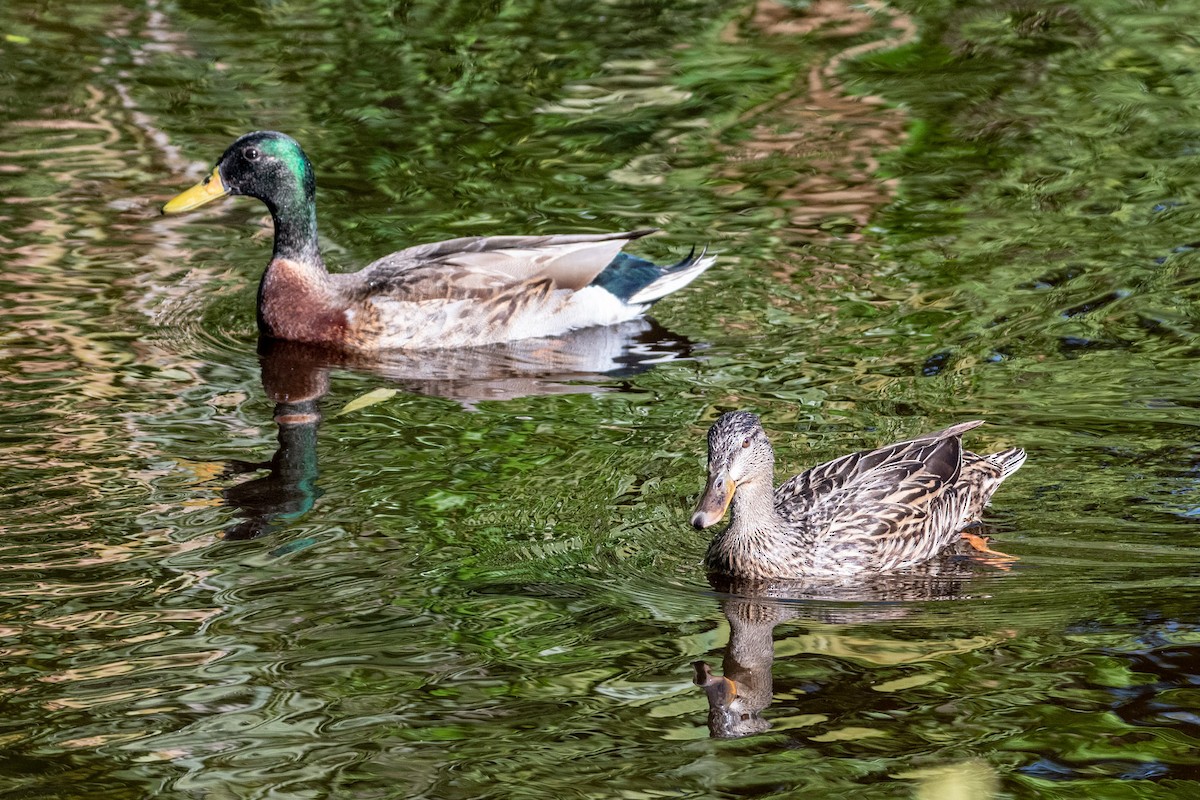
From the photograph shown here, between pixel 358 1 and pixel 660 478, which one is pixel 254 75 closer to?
pixel 358 1

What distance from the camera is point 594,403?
29.6 ft

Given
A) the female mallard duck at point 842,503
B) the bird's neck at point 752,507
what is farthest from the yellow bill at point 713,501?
the bird's neck at point 752,507

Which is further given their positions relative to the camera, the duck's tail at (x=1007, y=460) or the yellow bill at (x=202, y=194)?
the yellow bill at (x=202, y=194)

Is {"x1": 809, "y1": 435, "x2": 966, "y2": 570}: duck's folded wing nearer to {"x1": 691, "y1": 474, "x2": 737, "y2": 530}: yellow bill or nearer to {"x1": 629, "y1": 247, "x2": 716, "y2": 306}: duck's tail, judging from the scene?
{"x1": 691, "y1": 474, "x2": 737, "y2": 530}: yellow bill

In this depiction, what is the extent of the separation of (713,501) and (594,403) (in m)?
2.22

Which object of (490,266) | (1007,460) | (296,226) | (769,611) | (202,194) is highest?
(202,194)

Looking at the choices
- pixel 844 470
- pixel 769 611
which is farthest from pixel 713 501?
pixel 844 470

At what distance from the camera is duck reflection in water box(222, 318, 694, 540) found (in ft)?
28.2

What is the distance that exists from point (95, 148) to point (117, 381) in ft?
13.2

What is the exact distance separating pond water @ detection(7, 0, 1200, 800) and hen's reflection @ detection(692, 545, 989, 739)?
0.03 metres

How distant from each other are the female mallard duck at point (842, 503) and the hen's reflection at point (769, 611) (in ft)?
0.33

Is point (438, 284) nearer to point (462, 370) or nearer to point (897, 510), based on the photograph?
point (462, 370)

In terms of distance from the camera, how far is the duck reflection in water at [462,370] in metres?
8.60

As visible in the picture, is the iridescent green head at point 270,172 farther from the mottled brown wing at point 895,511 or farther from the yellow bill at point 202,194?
the mottled brown wing at point 895,511
